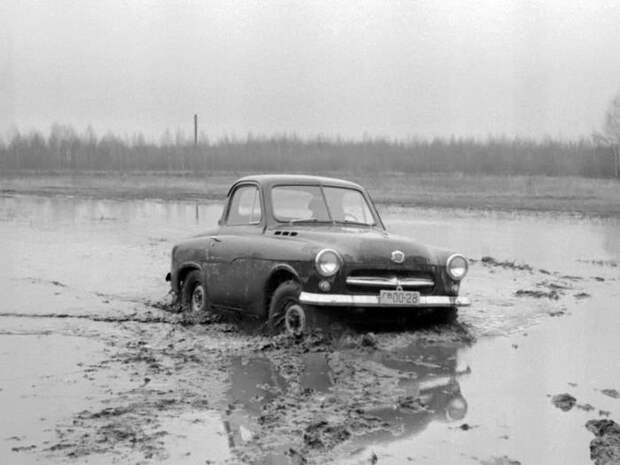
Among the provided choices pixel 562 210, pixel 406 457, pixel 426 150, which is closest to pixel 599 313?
pixel 406 457

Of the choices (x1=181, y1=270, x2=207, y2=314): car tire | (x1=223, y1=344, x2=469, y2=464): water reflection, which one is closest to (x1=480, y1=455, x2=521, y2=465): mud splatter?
(x1=223, y1=344, x2=469, y2=464): water reflection

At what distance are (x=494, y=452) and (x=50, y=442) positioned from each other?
266 centimetres

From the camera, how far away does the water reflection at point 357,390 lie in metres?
5.73

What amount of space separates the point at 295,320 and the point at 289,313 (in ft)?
0.31

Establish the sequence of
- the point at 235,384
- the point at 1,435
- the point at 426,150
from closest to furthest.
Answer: the point at 1,435 < the point at 235,384 < the point at 426,150

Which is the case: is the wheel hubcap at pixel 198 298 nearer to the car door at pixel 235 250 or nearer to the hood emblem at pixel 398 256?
the car door at pixel 235 250

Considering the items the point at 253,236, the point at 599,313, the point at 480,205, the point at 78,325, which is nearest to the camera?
the point at 253,236

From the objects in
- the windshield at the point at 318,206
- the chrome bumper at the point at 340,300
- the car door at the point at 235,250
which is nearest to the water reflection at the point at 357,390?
the chrome bumper at the point at 340,300

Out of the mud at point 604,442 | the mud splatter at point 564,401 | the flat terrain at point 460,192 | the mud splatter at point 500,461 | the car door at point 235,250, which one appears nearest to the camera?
the mud splatter at point 500,461

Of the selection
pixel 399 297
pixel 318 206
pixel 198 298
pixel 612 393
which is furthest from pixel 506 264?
pixel 612 393

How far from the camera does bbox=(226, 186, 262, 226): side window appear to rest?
1000 centimetres

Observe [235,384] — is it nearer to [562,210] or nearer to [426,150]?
[562,210]

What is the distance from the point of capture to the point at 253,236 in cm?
956

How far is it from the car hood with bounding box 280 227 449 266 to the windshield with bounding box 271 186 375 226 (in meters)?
0.48
